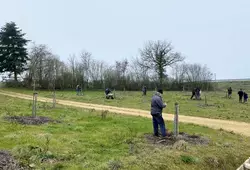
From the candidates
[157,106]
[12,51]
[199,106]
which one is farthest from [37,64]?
[157,106]

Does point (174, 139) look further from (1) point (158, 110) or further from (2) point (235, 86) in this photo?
(2) point (235, 86)

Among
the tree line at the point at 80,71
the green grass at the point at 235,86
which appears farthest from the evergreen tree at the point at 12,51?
the green grass at the point at 235,86

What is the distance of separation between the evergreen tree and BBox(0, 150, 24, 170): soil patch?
50605 millimetres

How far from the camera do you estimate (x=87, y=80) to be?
63250 millimetres

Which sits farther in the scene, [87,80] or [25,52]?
[87,80]

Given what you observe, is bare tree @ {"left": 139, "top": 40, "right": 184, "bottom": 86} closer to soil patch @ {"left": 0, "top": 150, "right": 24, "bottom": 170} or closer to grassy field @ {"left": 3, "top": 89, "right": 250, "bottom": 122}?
grassy field @ {"left": 3, "top": 89, "right": 250, "bottom": 122}

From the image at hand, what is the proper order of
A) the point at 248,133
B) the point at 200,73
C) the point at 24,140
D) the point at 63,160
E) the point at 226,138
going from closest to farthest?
the point at 63,160
the point at 24,140
the point at 226,138
the point at 248,133
the point at 200,73

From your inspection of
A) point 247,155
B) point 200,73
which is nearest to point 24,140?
point 247,155

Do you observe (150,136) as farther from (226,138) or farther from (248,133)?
(248,133)

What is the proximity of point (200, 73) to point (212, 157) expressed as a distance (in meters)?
60.8

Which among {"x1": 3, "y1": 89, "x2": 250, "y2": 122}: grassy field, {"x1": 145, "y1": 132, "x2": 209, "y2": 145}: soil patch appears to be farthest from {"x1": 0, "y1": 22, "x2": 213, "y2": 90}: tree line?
{"x1": 145, "y1": 132, "x2": 209, "y2": 145}: soil patch

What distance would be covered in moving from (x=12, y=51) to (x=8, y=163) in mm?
53023

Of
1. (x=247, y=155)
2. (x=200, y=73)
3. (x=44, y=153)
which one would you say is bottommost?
(x=247, y=155)

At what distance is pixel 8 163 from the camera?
23.0 feet
